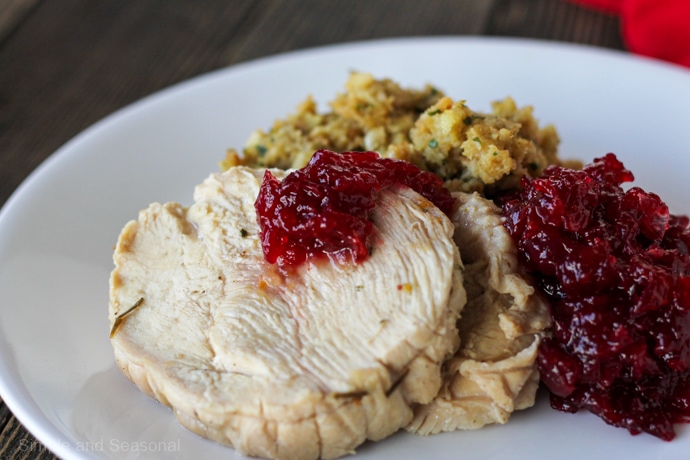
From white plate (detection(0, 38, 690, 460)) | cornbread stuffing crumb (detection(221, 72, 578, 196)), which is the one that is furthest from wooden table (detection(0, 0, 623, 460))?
cornbread stuffing crumb (detection(221, 72, 578, 196))

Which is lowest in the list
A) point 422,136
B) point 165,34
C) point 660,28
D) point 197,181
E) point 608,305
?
point 197,181

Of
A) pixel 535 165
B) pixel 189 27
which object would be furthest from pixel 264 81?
pixel 535 165

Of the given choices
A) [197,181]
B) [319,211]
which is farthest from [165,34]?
[319,211]

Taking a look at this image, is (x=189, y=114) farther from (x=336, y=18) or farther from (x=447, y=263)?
(x=447, y=263)

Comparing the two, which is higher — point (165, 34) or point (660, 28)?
point (660, 28)

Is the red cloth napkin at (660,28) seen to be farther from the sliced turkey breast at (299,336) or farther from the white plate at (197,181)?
the sliced turkey breast at (299,336)

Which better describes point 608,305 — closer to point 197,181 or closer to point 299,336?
point 299,336

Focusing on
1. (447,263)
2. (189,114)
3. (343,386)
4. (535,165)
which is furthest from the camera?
(189,114)
